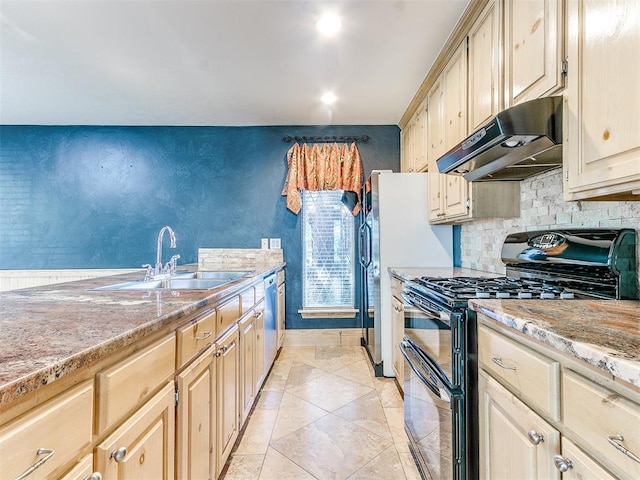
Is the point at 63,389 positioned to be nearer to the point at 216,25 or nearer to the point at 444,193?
the point at 216,25

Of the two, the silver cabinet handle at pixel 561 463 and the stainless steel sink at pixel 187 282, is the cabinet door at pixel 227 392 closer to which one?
the stainless steel sink at pixel 187 282

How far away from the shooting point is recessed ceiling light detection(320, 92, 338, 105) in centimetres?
301

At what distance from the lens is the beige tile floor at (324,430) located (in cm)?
171

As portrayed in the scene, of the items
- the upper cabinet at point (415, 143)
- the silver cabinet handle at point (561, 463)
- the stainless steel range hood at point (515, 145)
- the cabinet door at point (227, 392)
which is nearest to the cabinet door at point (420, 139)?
the upper cabinet at point (415, 143)

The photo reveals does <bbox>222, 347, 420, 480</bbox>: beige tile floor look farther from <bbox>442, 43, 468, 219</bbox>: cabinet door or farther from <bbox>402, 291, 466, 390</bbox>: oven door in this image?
<bbox>442, 43, 468, 219</bbox>: cabinet door

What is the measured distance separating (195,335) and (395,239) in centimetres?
191

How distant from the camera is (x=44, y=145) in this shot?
12.4ft

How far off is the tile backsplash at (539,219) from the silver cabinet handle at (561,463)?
889 millimetres

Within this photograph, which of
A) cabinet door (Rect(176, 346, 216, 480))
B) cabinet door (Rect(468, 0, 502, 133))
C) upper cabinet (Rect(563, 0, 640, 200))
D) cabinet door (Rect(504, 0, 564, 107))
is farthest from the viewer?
cabinet door (Rect(468, 0, 502, 133))

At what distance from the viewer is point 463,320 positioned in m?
1.21

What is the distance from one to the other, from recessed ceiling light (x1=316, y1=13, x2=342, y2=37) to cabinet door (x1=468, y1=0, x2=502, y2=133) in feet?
2.49

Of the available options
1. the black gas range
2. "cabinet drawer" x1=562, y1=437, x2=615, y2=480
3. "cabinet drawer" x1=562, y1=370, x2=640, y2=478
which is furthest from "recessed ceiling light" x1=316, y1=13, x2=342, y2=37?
"cabinet drawer" x1=562, y1=437, x2=615, y2=480

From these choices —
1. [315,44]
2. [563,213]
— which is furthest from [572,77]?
[315,44]

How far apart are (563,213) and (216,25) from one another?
214 centimetres
